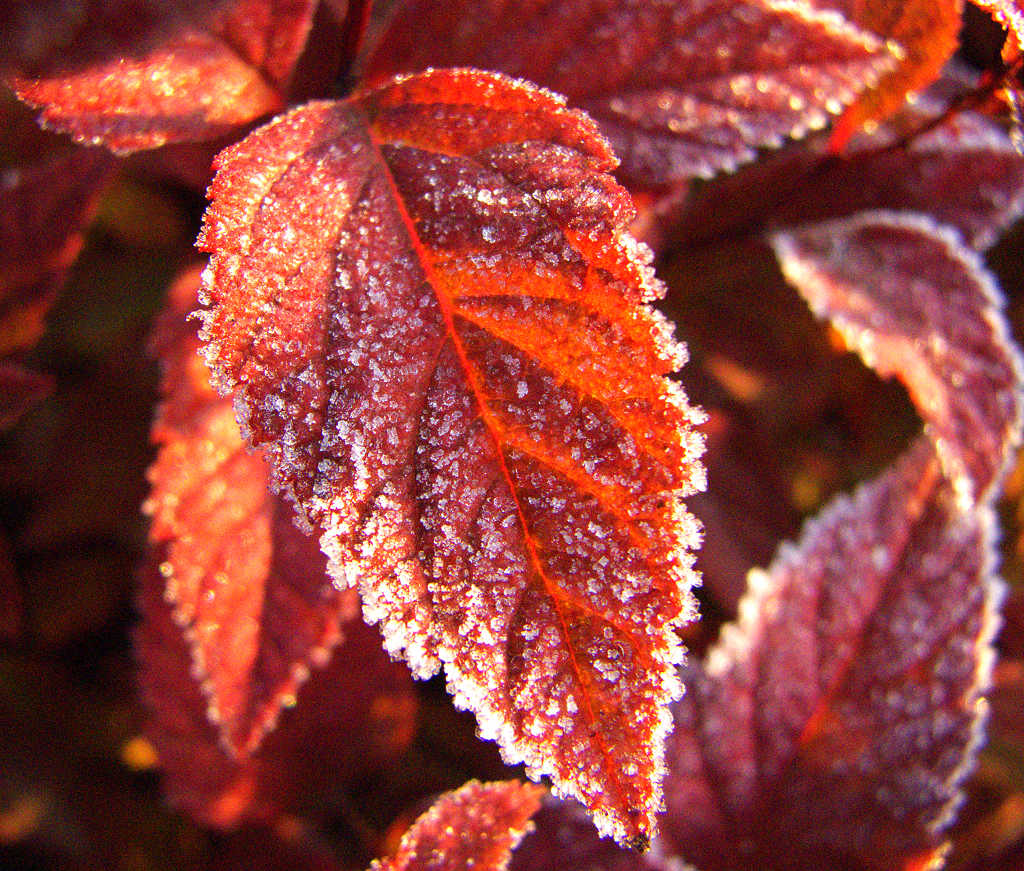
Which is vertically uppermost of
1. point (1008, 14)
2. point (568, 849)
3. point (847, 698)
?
point (1008, 14)

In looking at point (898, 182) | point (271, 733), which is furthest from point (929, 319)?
point (271, 733)

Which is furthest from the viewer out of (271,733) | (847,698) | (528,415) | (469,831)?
(271,733)

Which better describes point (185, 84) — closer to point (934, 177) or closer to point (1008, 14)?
point (1008, 14)

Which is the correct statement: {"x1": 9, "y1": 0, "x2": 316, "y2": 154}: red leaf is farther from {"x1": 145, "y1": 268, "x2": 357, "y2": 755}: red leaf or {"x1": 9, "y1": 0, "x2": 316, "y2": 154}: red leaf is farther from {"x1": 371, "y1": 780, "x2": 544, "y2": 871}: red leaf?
{"x1": 371, "y1": 780, "x2": 544, "y2": 871}: red leaf

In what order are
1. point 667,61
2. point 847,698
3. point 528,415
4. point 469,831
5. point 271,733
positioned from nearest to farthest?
point 528,415 < point 469,831 < point 667,61 < point 847,698 < point 271,733

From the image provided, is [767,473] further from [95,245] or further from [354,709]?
[95,245]

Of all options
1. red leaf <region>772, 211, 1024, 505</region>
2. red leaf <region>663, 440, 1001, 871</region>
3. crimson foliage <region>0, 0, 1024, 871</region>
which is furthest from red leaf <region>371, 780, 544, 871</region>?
red leaf <region>772, 211, 1024, 505</region>

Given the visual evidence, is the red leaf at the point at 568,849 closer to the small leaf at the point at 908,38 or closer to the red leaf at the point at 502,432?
the red leaf at the point at 502,432
